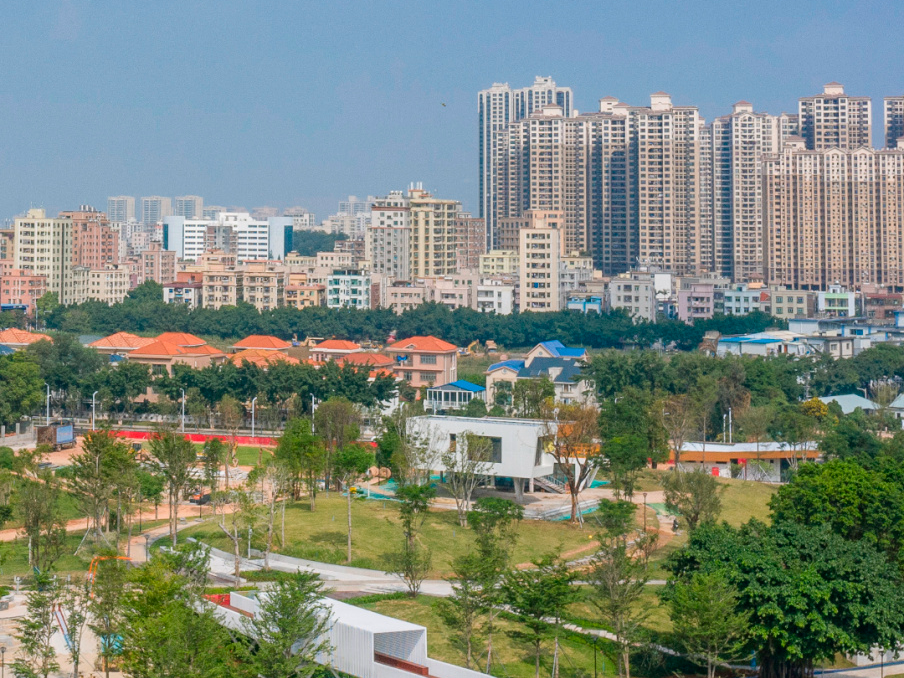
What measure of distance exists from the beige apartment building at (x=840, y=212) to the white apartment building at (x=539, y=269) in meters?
15.8

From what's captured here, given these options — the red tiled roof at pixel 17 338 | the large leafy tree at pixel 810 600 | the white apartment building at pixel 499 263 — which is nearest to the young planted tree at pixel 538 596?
the large leafy tree at pixel 810 600

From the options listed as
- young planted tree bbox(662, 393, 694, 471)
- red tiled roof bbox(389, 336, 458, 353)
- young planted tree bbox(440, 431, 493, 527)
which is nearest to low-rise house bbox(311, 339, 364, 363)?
red tiled roof bbox(389, 336, 458, 353)

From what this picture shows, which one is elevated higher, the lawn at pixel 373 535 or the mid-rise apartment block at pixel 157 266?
the mid-rise apartment block at pixel 157 266

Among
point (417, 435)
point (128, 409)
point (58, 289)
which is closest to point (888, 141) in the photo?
point (58, 289)

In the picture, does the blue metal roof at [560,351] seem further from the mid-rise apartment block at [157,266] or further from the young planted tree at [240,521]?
the mid-rise apartment block at [157,266]

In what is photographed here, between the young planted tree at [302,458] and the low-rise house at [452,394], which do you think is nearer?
the young planted tree at [302,458]

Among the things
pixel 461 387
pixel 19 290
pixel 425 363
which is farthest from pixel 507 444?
pixel 19 290

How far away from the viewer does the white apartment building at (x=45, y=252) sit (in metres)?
70.1

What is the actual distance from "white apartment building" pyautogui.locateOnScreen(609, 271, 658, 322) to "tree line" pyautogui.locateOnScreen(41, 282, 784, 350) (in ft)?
16.3

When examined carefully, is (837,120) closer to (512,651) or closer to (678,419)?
(678,419)

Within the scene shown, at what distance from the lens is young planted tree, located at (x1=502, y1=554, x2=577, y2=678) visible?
1598 centimetres

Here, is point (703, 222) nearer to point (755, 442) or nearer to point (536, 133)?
point (536, 133)

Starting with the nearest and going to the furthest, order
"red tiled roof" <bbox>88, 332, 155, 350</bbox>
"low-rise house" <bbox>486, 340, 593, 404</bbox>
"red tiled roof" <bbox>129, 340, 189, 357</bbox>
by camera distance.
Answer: "low-rise house" <bbox>486, 340, 593, 404</bbox> < "red tiled roof" <bbox>129, 340, 189, 357</bbox> < "red tiled roof" <bbox>88, 332, 155, 350</bbox>

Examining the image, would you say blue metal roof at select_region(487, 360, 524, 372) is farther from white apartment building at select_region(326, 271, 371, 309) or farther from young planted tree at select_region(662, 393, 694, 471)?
white apartment building at select_region(326, 271, 371, 309)
